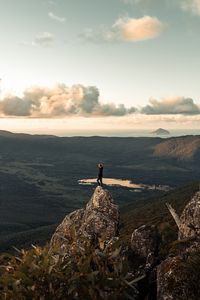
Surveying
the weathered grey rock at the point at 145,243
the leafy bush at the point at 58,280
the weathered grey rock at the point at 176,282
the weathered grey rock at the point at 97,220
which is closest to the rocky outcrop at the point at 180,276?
the weathered grey rock at the point at 176,282

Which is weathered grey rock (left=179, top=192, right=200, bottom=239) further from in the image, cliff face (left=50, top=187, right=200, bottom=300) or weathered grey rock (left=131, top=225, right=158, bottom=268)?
weathered grey rock (left=131, top=225, right=158, bottom=268)

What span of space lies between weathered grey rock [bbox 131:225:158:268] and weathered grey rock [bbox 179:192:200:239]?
2.06 metres

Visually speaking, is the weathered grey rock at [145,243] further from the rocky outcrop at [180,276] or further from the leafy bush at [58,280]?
the leafy bush at [58,280]

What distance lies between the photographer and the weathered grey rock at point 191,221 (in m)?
29.2

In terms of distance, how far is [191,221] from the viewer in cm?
3098

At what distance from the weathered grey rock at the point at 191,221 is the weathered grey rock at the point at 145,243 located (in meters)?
2.06

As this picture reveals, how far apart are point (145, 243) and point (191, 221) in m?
4.07

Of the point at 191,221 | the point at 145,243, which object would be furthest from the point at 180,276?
the point at 191,221

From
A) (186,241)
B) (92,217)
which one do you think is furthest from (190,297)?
(92,217)

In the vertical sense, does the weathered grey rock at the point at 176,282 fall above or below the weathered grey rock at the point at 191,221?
below

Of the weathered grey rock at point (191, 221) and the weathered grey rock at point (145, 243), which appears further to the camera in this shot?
the weathered grey rock at point (191, 221)

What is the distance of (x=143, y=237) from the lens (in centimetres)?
2966

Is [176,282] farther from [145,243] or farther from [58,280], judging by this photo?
[145,243]

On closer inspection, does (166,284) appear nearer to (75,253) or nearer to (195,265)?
(195,265)
